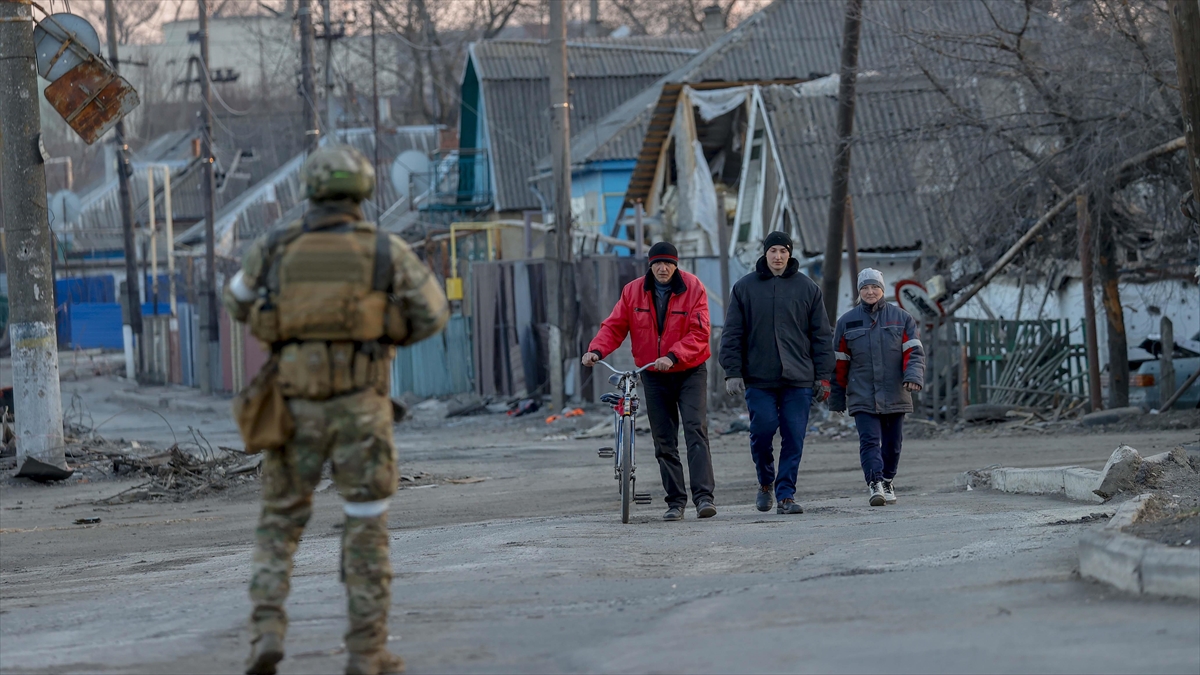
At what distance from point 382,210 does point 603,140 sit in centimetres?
1487

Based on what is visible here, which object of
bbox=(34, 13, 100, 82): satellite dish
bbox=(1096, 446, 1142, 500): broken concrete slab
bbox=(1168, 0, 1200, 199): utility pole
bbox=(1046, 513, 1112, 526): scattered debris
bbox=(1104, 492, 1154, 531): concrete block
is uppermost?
bbox=(34, 13, 100, 82): satellite dish

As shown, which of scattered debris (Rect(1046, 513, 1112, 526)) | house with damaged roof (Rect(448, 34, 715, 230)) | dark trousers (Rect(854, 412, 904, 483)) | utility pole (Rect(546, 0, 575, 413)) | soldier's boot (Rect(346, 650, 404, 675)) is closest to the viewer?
soldier's boot (Rect(346, 650, 404, 675))

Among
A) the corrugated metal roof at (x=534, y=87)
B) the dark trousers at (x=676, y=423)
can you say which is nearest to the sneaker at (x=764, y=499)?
the dark trousers at (x=676, y=423)

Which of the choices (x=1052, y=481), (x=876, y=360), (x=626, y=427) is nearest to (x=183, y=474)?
(x=626, y=427)

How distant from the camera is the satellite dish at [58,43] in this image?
14.4 metres

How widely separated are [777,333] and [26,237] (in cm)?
820

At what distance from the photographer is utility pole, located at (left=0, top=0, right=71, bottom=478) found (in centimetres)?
1414

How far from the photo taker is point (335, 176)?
5090 mm

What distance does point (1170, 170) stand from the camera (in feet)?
58.0

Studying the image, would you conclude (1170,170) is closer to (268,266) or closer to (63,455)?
(63,455)

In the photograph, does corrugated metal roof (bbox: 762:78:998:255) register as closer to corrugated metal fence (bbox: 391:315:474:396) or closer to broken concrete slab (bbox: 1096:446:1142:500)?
corrugated metal fence (bbox: 391:315:474:396)

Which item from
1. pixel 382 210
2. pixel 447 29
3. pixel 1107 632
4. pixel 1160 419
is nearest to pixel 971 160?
pixel 1160 419

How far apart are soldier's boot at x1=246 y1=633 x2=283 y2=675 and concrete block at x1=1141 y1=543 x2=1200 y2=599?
3.42 m

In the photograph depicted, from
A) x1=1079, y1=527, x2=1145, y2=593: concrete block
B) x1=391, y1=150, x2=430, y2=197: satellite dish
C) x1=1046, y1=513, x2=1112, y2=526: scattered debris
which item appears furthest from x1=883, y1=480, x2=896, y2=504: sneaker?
x1=391, y1=150, x2=430, y2=197: satellite dish
